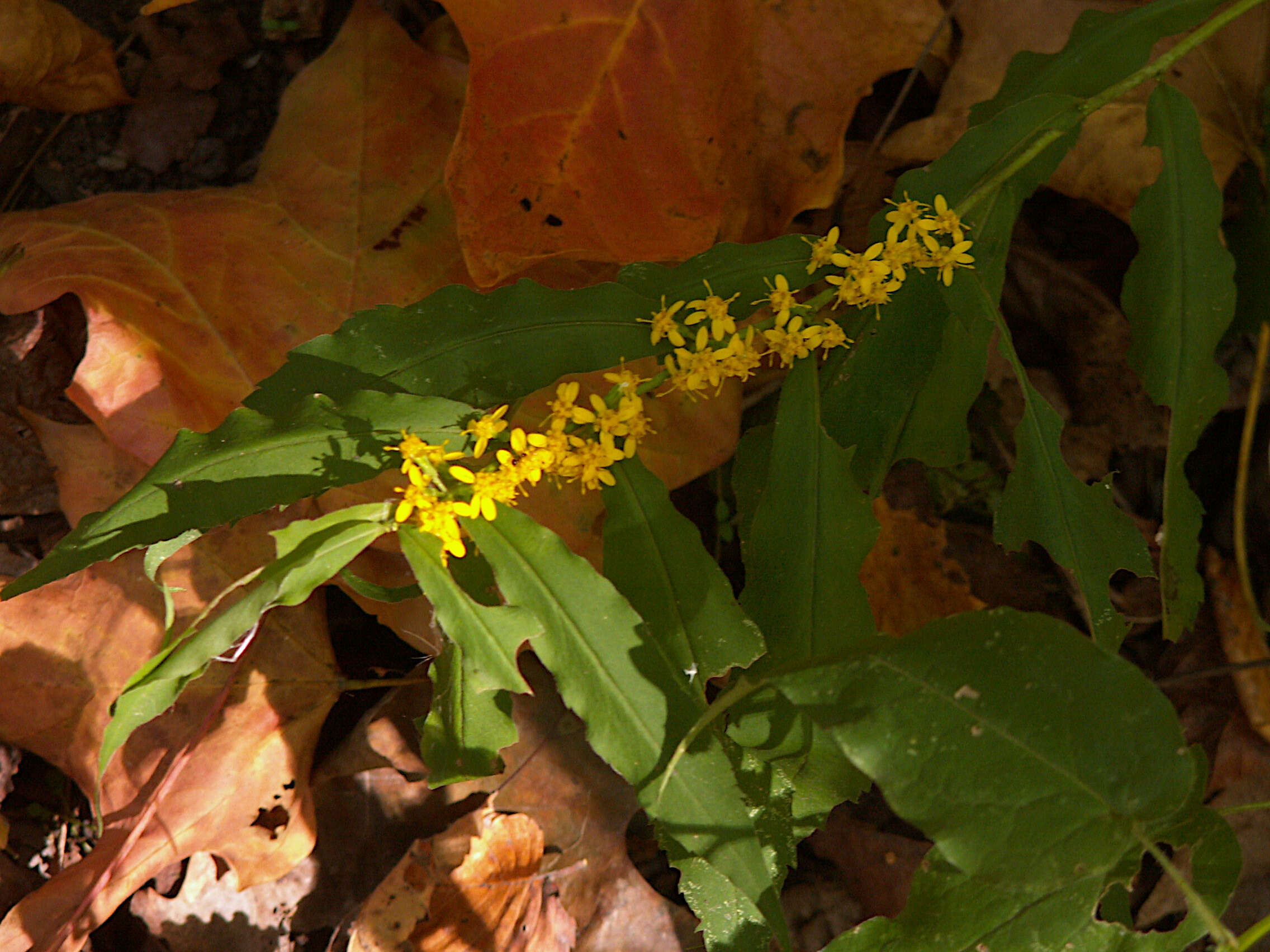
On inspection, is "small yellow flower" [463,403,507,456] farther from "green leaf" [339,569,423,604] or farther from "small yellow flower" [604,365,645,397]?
"green leaf" [339,569,423,604]

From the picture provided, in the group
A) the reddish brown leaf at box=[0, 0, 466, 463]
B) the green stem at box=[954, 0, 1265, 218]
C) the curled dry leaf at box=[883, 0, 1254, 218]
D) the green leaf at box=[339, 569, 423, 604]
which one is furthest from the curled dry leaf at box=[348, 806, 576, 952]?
the curled dry leaf at box=[883, 0, 1254, 218]

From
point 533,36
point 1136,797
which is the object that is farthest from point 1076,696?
point 533,36

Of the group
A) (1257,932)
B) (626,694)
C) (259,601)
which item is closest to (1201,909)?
(1257,932)

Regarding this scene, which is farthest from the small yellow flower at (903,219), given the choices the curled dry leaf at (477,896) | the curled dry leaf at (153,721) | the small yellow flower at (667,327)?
the curled dry leaf at (477,896)

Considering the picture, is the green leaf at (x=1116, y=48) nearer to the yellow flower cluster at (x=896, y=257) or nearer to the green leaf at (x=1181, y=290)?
the green leaf at (x=1181, y=290)

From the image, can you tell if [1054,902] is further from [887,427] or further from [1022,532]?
[887,427]
